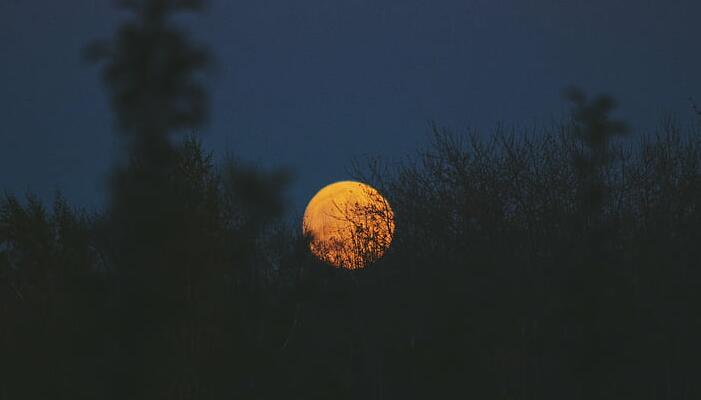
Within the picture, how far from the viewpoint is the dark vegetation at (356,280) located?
1021 cm

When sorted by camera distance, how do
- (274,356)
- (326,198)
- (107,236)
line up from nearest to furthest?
(107,236)
(274,356)
(326,198)

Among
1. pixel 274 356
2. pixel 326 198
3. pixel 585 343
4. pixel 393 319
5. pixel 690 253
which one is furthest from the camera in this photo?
pixel 326 198

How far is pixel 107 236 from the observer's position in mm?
10523

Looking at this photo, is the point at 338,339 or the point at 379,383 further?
the point at 338,339

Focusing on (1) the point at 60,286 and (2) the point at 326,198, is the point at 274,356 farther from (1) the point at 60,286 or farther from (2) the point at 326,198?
(2) the point at 326,198

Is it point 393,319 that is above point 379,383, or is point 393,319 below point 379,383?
above

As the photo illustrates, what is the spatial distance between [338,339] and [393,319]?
1708mm

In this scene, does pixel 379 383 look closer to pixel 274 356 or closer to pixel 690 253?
pixel 274 356

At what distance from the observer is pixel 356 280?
22016 millimetres

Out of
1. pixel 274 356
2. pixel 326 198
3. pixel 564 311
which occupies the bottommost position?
pixel 274 356

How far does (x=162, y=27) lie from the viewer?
10562mm

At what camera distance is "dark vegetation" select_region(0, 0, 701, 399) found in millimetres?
10211

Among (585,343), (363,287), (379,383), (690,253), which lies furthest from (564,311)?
(363,287)

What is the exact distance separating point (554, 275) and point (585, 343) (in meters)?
2.94
